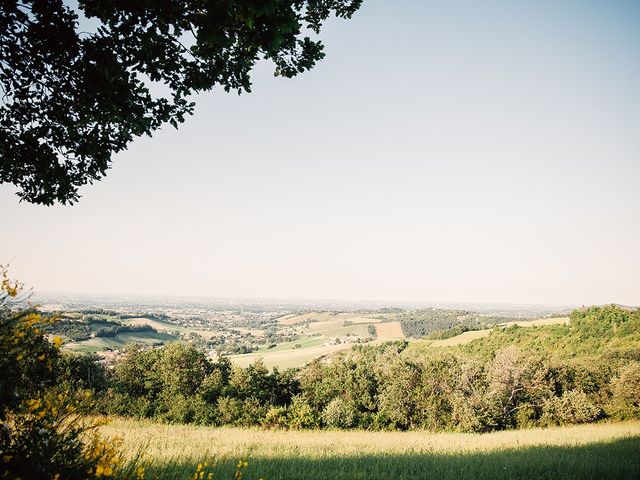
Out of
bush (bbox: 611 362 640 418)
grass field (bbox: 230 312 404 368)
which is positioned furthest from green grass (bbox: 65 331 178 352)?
bush (bbox: 611 362 640 418)

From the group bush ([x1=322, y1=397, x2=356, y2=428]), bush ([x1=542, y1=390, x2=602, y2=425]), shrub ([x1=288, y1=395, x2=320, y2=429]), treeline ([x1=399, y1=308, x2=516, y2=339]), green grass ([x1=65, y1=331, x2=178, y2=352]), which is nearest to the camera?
A: shrub ([x1=288, y1=395, x2=320, y2=429])

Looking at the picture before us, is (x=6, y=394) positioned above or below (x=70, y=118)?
below

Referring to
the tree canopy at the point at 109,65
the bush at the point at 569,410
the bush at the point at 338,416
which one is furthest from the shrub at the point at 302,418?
the tree canopy at the point at 109,65

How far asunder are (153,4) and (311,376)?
38503mm

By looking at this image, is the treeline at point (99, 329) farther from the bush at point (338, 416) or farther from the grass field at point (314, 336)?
the bush at point (338, 416)

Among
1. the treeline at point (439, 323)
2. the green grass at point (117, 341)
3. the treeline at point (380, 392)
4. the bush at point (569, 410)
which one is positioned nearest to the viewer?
the bush at point (569, 410)

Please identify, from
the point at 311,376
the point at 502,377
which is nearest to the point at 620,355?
the point at 502,377

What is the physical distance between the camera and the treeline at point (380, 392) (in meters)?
28.3

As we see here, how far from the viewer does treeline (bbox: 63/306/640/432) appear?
1114 inches

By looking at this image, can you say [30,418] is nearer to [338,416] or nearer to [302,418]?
[302,418]

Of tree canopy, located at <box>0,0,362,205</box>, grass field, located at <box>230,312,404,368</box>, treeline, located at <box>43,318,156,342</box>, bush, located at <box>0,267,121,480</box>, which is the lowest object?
grass field, located at <box>230,312,404,368</box>

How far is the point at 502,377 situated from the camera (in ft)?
103

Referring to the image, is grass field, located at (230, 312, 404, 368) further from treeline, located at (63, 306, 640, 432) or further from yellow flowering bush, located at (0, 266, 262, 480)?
yellow flowering bush, located at (0, 266, 262, 480)

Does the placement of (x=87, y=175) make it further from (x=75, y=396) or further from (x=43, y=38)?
(x=75, y=396)
